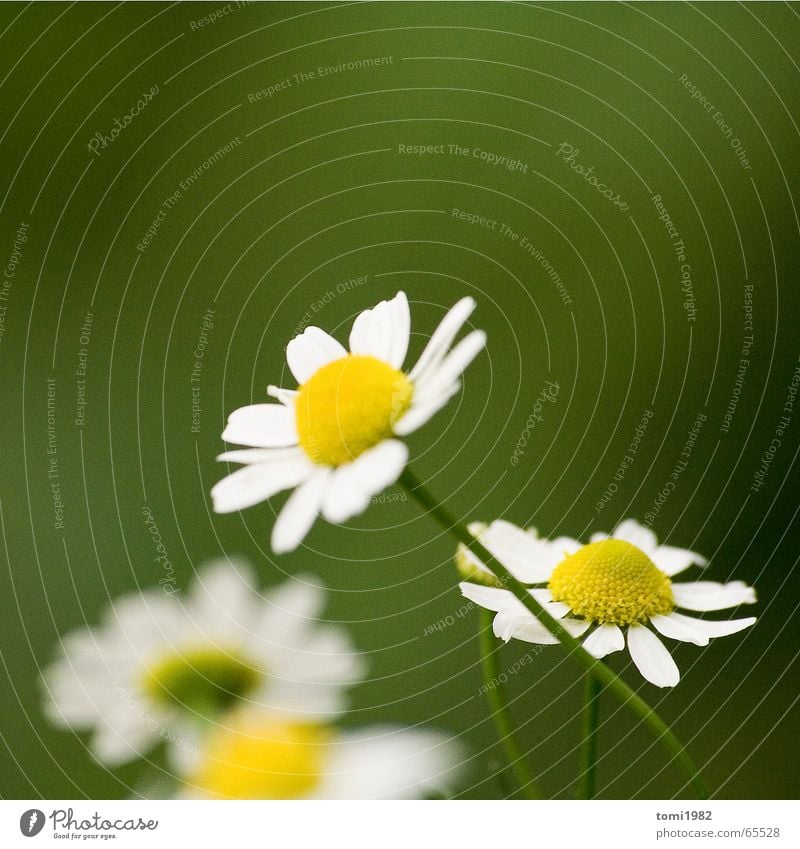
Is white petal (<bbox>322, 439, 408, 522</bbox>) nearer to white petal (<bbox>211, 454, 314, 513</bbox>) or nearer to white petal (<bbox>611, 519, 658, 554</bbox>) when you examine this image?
white petal (<bbox>211, 454, 314, 513</bbox>)

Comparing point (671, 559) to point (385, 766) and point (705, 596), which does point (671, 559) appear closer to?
point (705, 596)

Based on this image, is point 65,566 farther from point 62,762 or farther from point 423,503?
point 423,503

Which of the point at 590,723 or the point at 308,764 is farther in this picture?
the point at 308,764

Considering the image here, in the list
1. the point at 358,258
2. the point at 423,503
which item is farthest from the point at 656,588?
the point at 358,258

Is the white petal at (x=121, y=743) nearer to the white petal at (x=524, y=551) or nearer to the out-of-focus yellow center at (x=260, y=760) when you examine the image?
the out-of-focus yellow center at (x=260, y=760)

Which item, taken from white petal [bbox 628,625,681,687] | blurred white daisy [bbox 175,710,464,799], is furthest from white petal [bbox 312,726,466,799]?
white petal [bbox 628,625,681,687]

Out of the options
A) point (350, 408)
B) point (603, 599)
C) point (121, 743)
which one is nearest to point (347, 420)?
point (350, 408)
